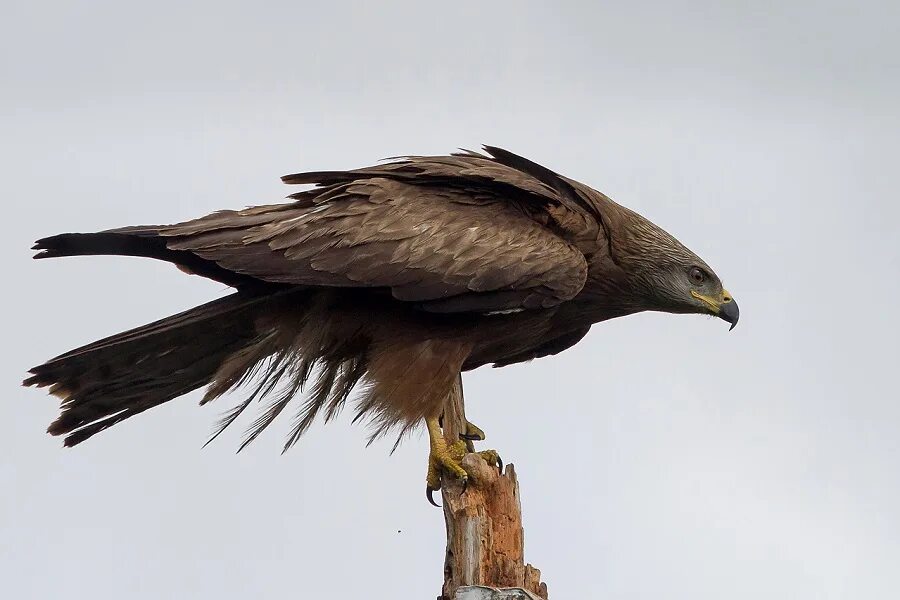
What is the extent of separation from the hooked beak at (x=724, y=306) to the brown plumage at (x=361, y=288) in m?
1.20

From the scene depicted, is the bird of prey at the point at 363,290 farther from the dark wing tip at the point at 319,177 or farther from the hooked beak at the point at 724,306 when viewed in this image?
the hooked beak at the point at 724,306

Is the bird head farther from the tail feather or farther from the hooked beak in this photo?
the tail feather

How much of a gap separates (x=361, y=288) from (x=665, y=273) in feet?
8.65

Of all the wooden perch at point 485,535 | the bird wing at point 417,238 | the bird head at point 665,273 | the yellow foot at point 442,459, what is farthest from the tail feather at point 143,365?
the bird head at point 665,273

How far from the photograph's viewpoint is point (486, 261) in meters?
8.30

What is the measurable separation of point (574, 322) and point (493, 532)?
7.40 feet

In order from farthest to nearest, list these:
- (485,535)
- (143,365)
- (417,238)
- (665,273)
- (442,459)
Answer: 1. (665,273)
2. (143,365)
3. (417,238)
4. (442,459)
5. (485,535)

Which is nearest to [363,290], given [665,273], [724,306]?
[665,273]

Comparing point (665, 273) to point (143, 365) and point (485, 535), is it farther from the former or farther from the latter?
point (143, 365)

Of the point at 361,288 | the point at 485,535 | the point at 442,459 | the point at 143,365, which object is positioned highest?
the point at 361,288

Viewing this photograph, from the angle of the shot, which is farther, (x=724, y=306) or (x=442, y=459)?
(x=724, y=306)

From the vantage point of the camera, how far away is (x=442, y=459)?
8.20 meters

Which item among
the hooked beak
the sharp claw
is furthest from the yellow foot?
the hooked beak

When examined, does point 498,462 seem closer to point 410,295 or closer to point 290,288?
point 410,295
